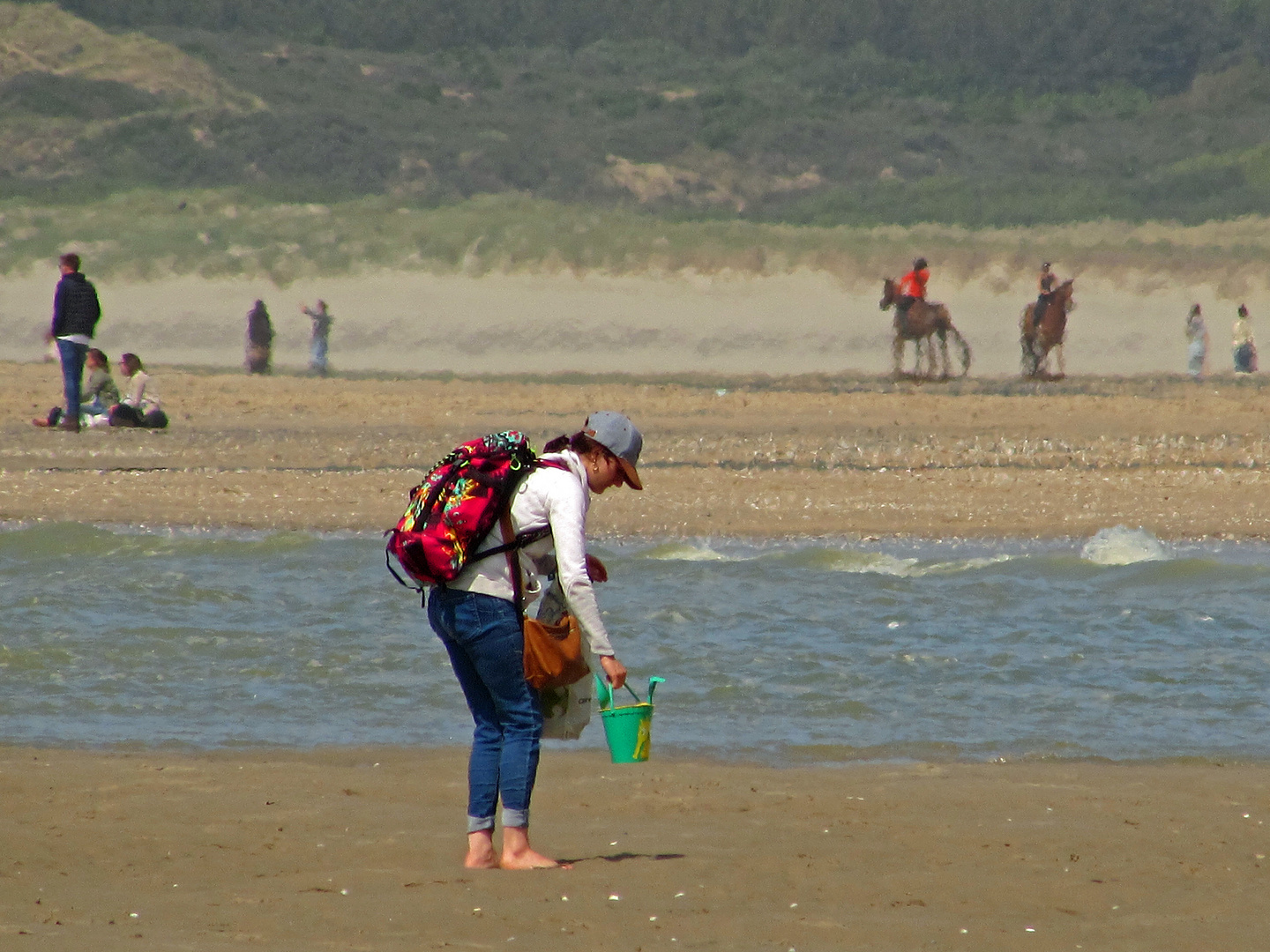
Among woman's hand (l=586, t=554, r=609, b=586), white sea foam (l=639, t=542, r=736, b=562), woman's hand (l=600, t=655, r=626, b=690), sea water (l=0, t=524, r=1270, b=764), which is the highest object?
woman's hand (l=586, t=554, r=609, b=586)

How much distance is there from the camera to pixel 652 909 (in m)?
4.92

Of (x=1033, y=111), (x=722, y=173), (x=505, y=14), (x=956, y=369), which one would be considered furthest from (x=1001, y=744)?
(x=505, y=14)

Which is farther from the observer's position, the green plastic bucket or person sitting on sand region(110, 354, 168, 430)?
person sitting on sand region(110, 354, 168, 430)

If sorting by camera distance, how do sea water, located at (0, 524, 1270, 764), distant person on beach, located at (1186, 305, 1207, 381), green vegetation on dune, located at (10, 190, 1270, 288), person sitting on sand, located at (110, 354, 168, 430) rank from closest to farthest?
sea water, located at (0, 524, 1270, 764) < person sitting on sand, located at (110, 354, 168, 430) < distant person on beach, located at (1186, 305, 1207, 381) < green vegetation on dune, located at (10, 190, 1270, 288)

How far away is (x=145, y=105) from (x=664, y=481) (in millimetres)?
52786

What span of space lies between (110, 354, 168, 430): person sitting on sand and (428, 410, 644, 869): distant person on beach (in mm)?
13560

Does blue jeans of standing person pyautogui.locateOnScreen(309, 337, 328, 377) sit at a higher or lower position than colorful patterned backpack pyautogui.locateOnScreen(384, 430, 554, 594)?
higher

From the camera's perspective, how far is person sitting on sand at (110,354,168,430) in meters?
18.2

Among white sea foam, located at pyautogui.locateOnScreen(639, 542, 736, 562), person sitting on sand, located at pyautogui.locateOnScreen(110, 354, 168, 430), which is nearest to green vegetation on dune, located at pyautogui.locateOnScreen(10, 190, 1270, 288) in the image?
person sitting on sand, located at pyautogui.locateOnScreen(110, 354, 168, 430)

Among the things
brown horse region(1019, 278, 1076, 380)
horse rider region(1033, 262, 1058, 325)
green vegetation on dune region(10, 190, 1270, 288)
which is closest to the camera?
horse rider region(1033, 262, 1058, 325)

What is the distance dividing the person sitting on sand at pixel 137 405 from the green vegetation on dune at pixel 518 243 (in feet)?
90.2

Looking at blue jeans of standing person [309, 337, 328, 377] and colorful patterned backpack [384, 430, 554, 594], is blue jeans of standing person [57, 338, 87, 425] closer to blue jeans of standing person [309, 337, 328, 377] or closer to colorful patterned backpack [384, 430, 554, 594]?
colorful patterned backpack [384, 430, 554, 594]

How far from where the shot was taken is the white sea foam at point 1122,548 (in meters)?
12.3

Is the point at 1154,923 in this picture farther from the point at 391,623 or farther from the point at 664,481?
the point at 664,481
